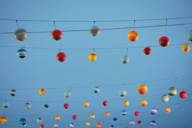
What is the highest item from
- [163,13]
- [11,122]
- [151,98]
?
[163,13]

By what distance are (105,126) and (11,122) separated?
11.2 ft

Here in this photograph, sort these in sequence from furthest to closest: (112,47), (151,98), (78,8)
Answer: (151,98)
(112,47)
(78,8)

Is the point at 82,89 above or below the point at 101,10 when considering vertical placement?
below

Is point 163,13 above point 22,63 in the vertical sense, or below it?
above

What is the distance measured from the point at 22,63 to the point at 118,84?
328cm

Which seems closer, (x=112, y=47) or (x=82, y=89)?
(x=112, y=47)

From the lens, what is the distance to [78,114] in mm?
11328

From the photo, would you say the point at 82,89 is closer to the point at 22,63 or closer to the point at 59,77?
the point at 59,77

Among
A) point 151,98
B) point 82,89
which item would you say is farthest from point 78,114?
point 151,98

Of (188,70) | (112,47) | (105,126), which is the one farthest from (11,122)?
(188,70)

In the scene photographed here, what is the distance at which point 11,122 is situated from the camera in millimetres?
11352

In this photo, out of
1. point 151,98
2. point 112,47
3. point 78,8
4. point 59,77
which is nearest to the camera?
point 78,8

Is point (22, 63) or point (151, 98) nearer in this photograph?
point (22, 63)

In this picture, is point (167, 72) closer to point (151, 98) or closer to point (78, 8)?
point (151, 98)
